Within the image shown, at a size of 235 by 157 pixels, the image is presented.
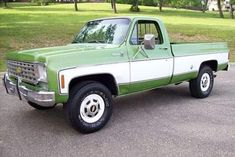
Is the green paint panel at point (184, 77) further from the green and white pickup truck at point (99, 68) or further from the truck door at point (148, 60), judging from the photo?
the truck door at point (148, 60)

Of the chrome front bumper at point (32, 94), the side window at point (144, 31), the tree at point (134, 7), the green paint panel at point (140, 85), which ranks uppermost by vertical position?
the side window at point (144, 31)

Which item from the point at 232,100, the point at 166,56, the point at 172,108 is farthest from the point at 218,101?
the point at 166,56

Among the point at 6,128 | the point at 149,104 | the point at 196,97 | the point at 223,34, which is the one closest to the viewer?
the point at 6,128

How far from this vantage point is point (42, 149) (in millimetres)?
5266

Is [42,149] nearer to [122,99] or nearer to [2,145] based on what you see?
[2,145]

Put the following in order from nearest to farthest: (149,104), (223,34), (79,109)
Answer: (79,109), (149,104), (223,34)

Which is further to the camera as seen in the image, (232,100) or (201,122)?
(232,100)

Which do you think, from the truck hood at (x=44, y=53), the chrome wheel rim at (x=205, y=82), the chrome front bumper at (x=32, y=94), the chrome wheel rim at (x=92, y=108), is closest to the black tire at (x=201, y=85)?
the chrome wheel rim at (x=205, y=82)

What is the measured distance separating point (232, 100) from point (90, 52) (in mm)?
3756

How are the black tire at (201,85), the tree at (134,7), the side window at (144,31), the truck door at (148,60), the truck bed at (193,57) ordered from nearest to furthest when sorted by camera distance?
the truck door at (148,60)
the side window at (144,31)
the truck bed at (193,57)
the black tire at (201,85)
the tree at (134,7)

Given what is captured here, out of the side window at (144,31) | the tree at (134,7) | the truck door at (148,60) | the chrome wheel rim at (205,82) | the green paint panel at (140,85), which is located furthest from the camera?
the tree at (134,7)

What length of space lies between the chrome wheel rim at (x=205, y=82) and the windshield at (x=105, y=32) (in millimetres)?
2561

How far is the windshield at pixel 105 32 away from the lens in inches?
263

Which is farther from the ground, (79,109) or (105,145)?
(79,109)
